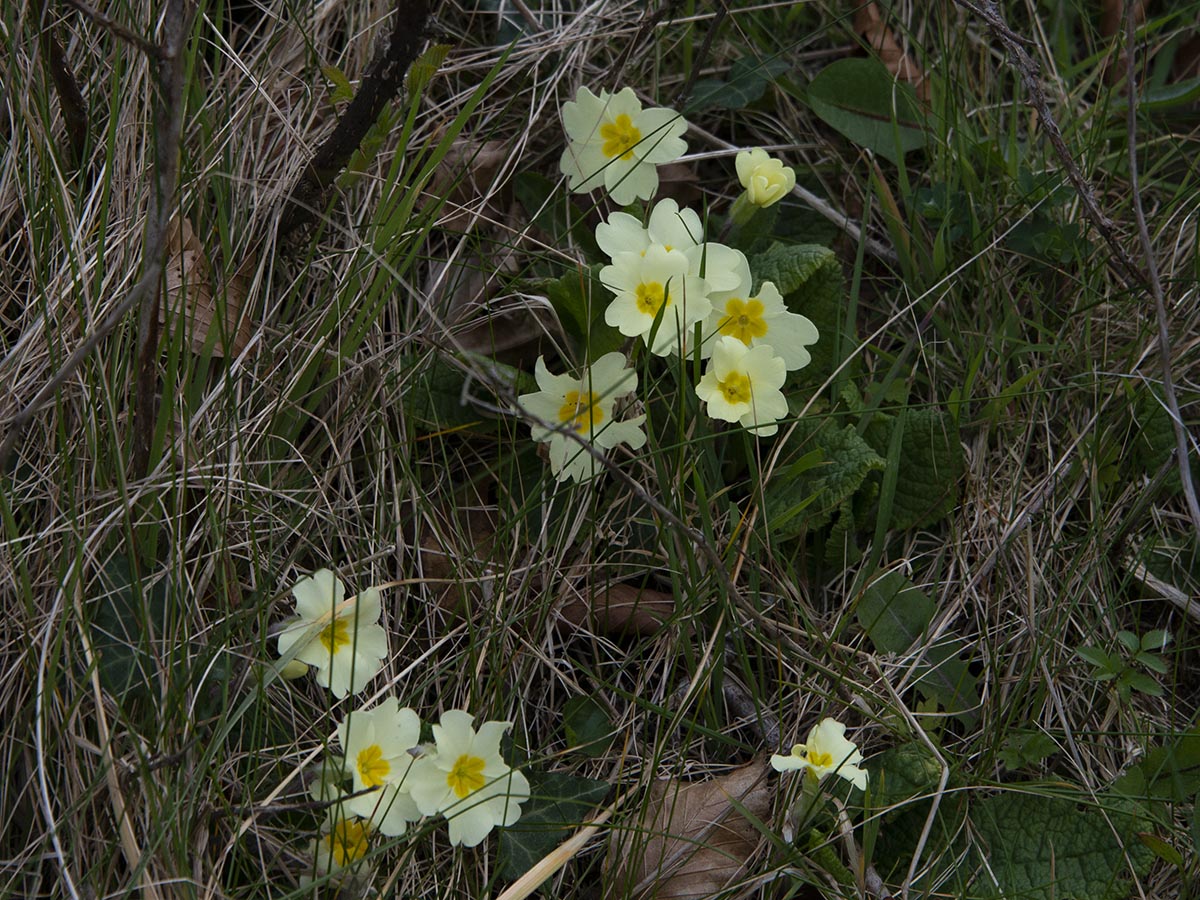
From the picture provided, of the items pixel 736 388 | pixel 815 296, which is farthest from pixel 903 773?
pixel 815 296

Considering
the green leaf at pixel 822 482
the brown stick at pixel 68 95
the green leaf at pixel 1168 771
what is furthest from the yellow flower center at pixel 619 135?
the green leaf at pixel 1168 771

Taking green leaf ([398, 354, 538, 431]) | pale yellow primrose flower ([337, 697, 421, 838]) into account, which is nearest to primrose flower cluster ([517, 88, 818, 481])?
green leaf ([398, 354, 538, 431])

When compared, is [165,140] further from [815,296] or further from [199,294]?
[815,296]

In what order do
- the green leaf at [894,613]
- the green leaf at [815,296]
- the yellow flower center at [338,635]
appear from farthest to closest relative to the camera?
the green leaf at [815,296], the green leaf at [894,613], the yellow flower center at [338,635]

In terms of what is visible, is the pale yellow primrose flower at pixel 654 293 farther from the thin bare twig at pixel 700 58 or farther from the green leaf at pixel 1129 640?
the green leaf at pixel 1129 640

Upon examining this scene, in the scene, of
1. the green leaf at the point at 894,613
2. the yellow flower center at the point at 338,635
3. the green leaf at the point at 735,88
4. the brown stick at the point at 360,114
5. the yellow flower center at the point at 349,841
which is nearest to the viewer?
the yellow flower center at the point at 349,841

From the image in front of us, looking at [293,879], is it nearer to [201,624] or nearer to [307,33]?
[201,624]
